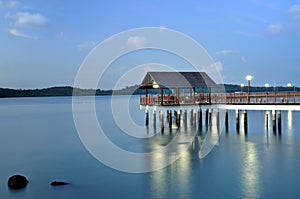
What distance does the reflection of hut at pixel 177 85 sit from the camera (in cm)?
3269

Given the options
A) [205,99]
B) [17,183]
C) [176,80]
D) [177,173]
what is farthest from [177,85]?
[17,183]

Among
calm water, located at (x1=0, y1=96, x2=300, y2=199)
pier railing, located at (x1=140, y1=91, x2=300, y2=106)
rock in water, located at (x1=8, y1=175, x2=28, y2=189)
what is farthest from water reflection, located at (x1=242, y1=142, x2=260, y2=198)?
rock in water, located at (x1=8, y1=175, x2=28, y2=189)

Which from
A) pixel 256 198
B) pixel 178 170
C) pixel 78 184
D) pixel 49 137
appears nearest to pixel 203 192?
pixel 256 198

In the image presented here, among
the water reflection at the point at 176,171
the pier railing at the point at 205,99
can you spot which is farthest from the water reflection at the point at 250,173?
the pier railing at the point at 205,99

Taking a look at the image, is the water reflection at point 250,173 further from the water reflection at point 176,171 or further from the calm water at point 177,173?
the water reflection at point 176,171

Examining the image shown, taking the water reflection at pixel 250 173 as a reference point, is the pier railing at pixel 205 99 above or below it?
above

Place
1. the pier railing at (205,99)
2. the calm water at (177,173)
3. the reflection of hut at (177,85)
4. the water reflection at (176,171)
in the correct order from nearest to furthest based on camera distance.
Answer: the calm water at (177,173) < the water reflection at (176,171) < the pier railing at (205,99) < the reflection of hut at (177,85)

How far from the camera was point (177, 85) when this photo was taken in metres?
33.0

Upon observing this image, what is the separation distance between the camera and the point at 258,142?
2816 centimetres

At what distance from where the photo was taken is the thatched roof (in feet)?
108

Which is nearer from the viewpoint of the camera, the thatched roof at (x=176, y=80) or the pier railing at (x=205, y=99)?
the pier railing at (x=205, y=99)

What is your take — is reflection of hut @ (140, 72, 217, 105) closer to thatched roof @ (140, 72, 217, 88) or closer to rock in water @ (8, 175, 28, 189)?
thatched roof @ (140, 72, 217, 88)

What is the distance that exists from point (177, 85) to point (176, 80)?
80 cm

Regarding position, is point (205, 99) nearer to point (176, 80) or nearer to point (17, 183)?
point (176, 80)
